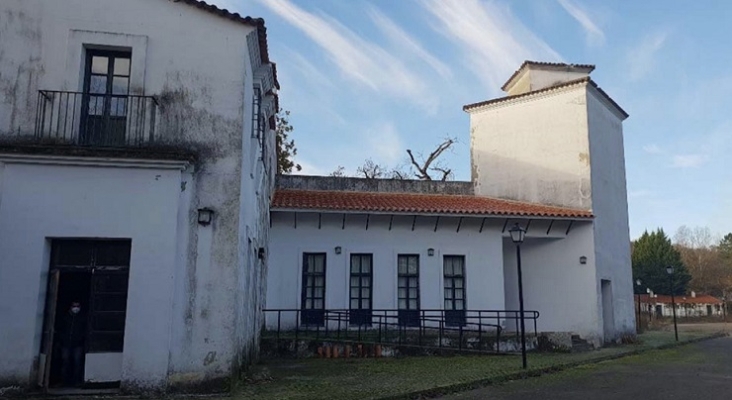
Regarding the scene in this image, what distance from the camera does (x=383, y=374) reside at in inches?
454

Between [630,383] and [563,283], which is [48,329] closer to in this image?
[630,383]

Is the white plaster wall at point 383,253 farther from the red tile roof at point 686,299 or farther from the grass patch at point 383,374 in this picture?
the red tile roof at point 686,299

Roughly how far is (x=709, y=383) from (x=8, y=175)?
12.2 meters

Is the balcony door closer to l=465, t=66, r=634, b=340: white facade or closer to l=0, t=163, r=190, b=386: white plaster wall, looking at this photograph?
l=0, t=163, r=190, b=386: white plaster wall

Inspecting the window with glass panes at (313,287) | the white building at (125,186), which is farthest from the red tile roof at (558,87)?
the white building at (125,186)

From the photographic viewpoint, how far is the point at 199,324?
30.0ft

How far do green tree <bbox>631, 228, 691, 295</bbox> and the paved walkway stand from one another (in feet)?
153

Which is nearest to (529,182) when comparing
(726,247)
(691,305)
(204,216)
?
(204,216)

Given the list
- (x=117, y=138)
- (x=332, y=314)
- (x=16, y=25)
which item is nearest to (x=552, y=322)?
(x=332, y=314)

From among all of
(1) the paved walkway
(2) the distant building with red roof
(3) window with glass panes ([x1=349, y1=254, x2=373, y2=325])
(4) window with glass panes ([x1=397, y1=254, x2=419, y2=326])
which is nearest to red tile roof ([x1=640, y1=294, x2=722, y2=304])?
(2) the distant building with red roof

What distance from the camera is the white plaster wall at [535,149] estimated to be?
20.7 m

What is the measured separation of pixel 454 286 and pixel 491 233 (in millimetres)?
2133

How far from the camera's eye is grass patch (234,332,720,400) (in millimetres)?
9133

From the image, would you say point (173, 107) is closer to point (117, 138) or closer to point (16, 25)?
point (117, 138)
